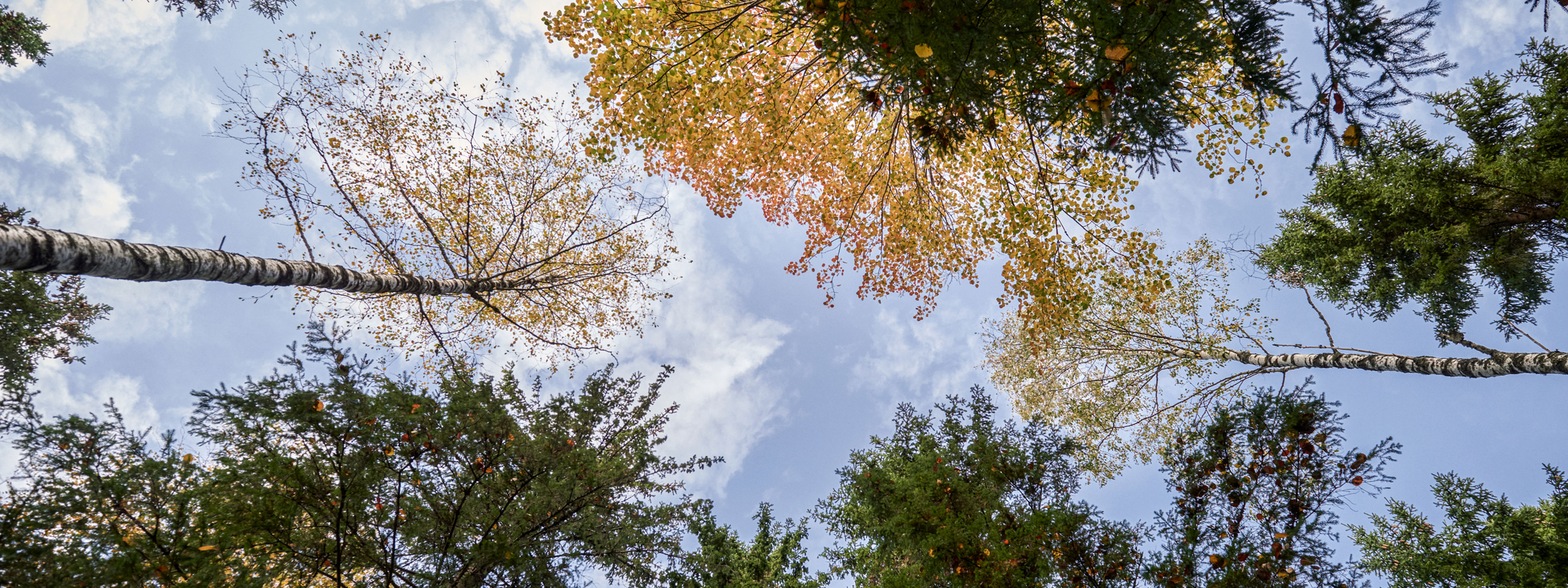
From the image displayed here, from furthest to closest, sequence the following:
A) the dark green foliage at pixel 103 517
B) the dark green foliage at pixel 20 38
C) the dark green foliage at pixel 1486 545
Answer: the dark green foliage at pixel 20 38
the dark green foliage at pixel 1486 545
the dark green foliage at pixel 103 517

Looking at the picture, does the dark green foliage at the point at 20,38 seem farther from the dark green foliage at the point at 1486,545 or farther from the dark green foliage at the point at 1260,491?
the dark green foliage at the point at 1486,545

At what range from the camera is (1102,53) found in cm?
311

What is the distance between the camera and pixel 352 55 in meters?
6.23

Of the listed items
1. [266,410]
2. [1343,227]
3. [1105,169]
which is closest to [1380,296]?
[1343,227]

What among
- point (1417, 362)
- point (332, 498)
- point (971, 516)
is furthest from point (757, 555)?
point (1417, 362)

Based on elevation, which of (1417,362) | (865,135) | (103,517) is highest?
(865,135)

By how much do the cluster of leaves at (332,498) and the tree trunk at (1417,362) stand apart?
926cm

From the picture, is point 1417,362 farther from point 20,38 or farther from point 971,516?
point 20,38

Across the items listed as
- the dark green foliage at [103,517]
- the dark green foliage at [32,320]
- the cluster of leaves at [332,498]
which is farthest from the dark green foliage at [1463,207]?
the dark green foliage at [32,320]

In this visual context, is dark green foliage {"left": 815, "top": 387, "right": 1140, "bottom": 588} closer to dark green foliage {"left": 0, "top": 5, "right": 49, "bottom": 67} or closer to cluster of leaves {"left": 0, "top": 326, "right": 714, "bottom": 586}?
cluster of leaves {"left": 0, "top": 326, "right": 714, "bottom": 586}

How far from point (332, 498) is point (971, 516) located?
646 centimetres

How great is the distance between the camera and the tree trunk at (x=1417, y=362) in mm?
5281

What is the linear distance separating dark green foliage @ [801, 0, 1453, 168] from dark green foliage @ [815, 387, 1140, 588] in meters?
4.10

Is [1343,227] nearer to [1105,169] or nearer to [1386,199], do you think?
[1386,199]
